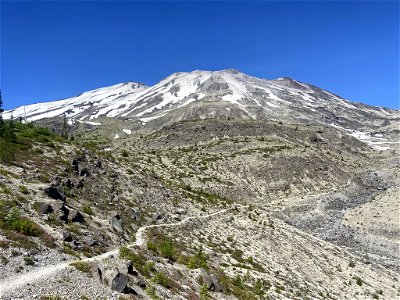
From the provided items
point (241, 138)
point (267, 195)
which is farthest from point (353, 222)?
point (241, 138)

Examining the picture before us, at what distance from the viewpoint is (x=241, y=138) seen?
384 ft

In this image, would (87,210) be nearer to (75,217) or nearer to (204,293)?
(75,217)

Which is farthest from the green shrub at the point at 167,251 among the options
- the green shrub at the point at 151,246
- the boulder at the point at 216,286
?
the boulder at the point at 216,286

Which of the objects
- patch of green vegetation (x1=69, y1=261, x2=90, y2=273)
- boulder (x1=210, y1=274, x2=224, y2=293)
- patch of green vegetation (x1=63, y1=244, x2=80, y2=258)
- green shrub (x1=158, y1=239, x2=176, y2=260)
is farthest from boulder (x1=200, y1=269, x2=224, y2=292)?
patch of green vegetation (x1=63, y1=244, x2=80, y2=258)

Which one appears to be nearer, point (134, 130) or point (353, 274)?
point (353, 274)

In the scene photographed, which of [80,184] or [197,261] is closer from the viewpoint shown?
[197,261]

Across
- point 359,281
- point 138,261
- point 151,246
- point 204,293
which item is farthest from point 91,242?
point 359,281

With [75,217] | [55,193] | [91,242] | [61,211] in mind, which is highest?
[55,193]

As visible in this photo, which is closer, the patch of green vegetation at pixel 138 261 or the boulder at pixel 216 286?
the patch of green vegetation at pixel 138 261

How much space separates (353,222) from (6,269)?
210 feet

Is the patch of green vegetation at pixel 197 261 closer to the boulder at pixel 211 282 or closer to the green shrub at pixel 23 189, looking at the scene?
the boulder at pixel 211 282

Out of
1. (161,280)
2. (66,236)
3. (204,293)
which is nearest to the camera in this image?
(161,280)

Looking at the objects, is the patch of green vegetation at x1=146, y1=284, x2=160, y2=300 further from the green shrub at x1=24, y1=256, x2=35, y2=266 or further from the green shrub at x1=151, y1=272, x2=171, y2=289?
the green shrub at x1=24, y1=256, x2=35, y2=266

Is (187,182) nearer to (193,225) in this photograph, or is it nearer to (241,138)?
(193,225)
